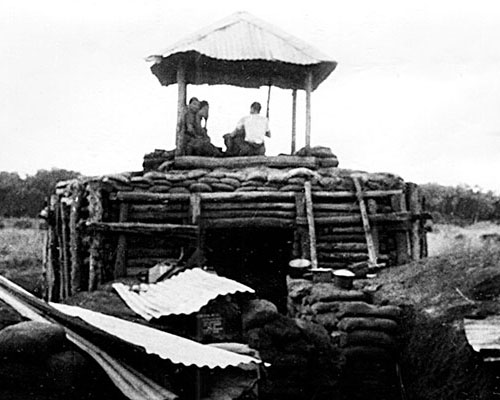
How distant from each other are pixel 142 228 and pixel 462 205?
24.2 meters

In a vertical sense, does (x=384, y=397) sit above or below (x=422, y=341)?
below

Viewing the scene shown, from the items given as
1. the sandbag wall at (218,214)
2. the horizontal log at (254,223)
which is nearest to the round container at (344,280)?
the sandbag wall at (218,214)

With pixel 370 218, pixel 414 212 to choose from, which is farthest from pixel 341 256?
pixel 414 212

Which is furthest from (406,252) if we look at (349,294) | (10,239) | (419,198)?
(10,239)

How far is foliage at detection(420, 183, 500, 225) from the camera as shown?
33375 millimetres

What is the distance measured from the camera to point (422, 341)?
889 cm

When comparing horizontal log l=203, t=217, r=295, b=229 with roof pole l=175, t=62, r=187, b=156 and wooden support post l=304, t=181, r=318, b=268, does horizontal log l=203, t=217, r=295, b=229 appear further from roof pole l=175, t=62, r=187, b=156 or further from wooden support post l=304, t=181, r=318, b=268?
roof pole l=175, t=62, r=187, b=156

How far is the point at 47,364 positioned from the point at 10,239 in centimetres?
2469

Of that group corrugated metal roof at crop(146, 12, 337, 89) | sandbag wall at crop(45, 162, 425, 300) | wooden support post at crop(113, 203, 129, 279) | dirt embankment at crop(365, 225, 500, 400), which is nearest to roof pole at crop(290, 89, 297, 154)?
corrugated metal roof at crop(146, 12, 337, 89)

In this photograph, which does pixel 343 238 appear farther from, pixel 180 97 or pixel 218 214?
pixel 180 97

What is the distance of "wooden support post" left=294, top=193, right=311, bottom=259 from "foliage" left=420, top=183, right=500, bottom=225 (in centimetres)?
1945

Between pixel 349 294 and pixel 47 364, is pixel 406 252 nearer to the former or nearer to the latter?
pixel 349 294

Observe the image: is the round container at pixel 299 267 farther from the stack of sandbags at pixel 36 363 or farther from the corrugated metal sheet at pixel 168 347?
the stack of sandbags at pixel 36 363

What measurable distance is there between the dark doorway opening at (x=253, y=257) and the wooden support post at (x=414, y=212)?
8.05ft
